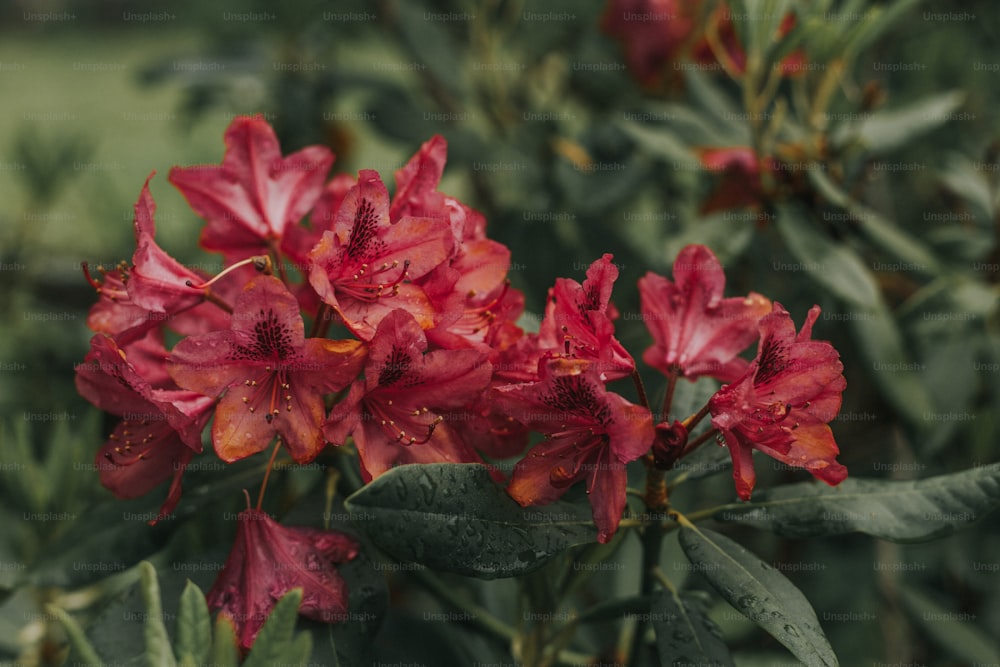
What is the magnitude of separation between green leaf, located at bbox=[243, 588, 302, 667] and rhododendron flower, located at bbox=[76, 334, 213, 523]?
26 centimetres

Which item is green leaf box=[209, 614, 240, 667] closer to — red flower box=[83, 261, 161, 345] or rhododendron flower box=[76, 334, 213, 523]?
rhododendron flower box=[76, 334, 213, 523]

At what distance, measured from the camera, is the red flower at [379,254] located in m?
0.96

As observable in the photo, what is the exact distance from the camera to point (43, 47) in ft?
27.8

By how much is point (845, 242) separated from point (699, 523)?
59 centimetres

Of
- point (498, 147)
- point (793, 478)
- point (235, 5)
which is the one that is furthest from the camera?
point (235, 5)

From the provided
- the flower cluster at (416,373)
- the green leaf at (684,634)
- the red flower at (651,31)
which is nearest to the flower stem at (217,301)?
the flower cluster at (416,373)

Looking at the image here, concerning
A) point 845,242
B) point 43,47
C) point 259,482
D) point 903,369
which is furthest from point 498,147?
point 43,47

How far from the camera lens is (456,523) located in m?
0.90

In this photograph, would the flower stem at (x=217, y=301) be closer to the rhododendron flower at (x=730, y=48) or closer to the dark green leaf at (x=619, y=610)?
the dark green leaf at (x=619, y=610)

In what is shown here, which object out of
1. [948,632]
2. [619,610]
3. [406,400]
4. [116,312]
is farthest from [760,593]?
[948,632]

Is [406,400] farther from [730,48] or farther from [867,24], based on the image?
[730,48]

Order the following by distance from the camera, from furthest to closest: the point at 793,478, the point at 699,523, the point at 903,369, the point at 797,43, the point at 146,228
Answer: the point at 793,478 < the point at 903,369 < the point at 797,43 < the point at 699,523 < the point at 146,228

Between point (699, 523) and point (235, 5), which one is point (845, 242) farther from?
point (235, 5)

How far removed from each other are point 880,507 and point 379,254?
596 millimetres
